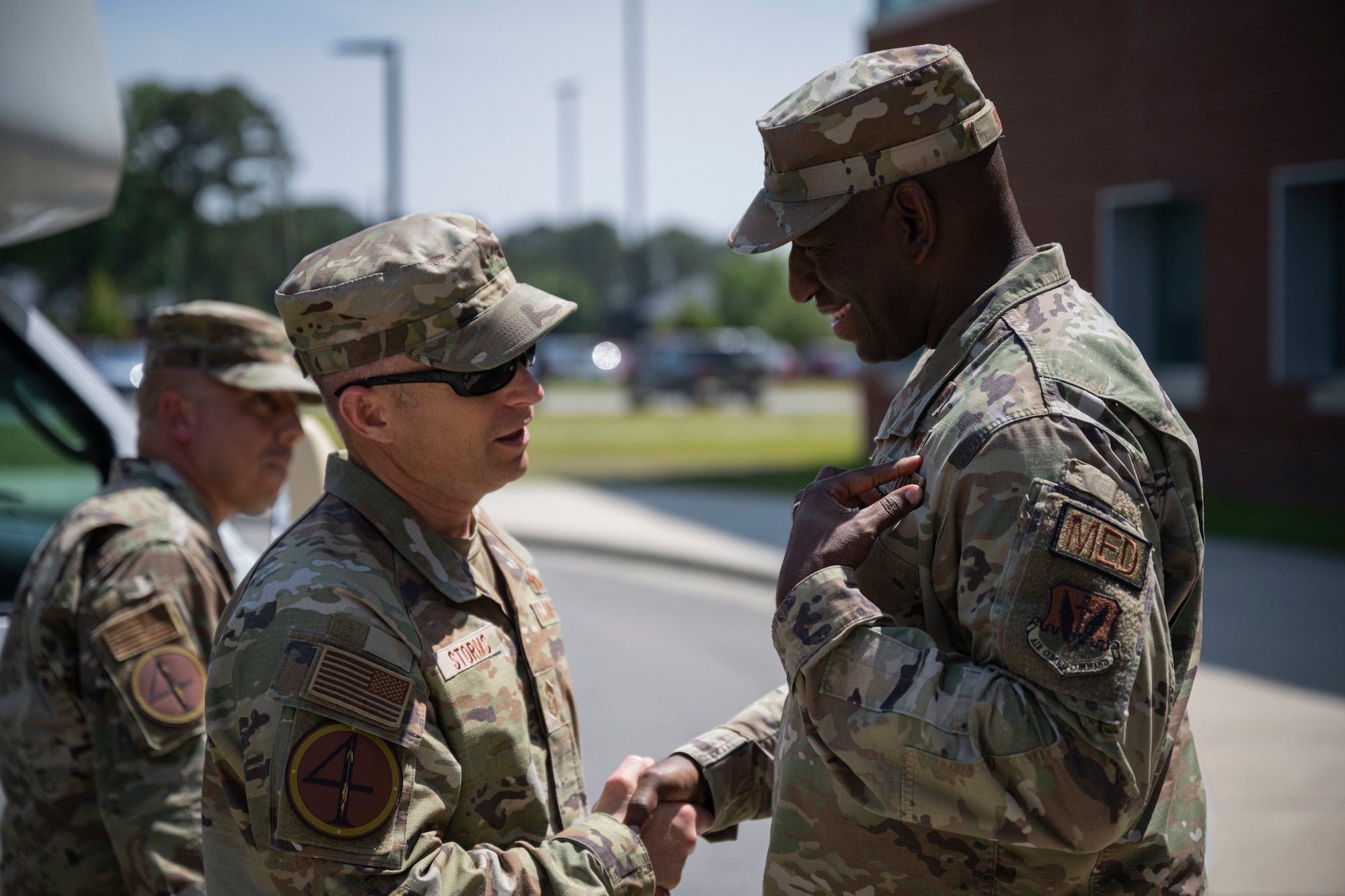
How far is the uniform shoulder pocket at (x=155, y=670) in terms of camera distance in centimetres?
243

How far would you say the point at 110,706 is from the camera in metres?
2.47

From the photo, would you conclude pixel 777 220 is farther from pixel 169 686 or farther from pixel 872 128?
pixel 169 686

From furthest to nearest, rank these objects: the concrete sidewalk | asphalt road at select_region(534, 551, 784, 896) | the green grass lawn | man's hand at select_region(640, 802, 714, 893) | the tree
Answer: the green grass lawn → the tree → asphalt road at select_region(534, 551, 784, 896) → the concrete sidewalk → man's hand at select_region(640, 802, 714, 893)

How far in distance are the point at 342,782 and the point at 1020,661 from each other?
3.05 ft

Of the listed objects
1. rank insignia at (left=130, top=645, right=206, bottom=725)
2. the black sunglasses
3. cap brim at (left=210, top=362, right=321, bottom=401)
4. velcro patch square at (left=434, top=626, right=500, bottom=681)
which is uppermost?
the black sunglasses

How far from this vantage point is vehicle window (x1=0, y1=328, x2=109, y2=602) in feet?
13.5

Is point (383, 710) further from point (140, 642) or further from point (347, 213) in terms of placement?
point (347, 213)

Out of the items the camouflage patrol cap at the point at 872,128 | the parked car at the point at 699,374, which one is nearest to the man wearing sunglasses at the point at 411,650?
the camouflage patrol cap at the point at 872,128

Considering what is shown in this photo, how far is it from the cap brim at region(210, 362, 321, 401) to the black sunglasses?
1.06 metres

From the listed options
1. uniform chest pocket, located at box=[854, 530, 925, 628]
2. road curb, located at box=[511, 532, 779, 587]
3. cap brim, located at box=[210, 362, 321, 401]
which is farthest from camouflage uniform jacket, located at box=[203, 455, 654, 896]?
road curb, located at box=[511, 532, 779, 587]

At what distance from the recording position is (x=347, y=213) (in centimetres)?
634

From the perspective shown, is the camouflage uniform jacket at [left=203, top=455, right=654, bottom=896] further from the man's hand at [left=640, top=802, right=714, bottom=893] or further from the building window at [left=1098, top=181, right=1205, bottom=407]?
the building window at [left=1098, top=181, right=1205, bottom=407]

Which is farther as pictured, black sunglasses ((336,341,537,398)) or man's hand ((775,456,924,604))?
black sunglasses ((336,341,537,398))

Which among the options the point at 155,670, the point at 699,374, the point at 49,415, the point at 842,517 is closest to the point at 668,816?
the point at 842,517
